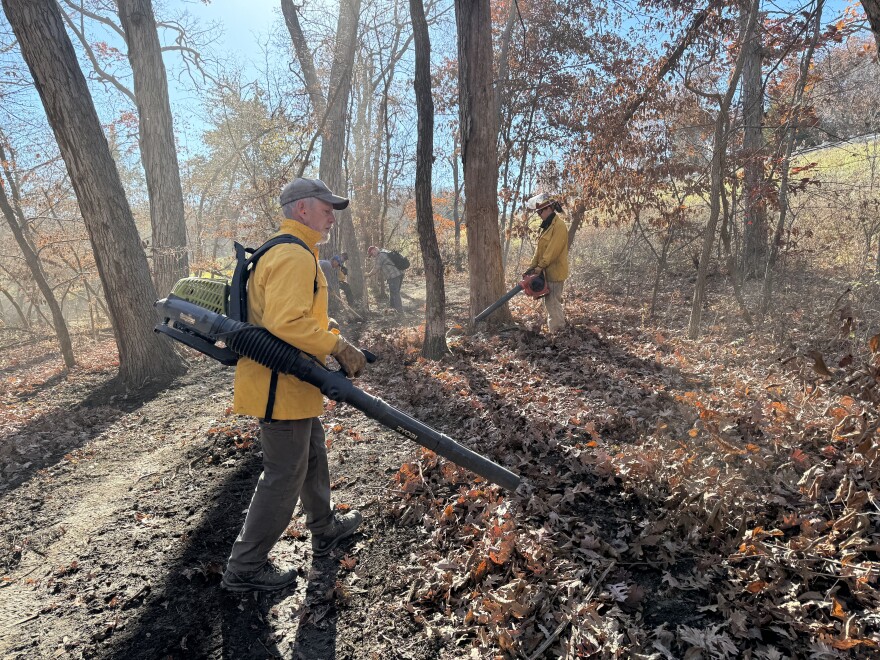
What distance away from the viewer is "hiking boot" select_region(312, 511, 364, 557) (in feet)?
11.8

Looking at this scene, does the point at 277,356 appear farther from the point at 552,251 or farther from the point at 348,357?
the point at 552,251

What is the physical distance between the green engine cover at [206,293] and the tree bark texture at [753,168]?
26.8 ft

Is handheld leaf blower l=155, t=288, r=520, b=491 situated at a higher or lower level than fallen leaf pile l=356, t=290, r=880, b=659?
higher

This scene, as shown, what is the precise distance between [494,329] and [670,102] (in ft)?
19.0

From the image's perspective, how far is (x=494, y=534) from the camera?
3.22 meters

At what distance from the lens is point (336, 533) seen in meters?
3.66

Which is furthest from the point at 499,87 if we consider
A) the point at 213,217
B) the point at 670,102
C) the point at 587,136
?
the point at 213,217

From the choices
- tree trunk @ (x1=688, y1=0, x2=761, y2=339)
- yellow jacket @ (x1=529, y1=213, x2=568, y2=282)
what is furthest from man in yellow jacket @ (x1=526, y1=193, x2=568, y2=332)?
tree trunk @ (x1=688, y1=0, x2=761, y2=339)

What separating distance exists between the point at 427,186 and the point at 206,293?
4818mm

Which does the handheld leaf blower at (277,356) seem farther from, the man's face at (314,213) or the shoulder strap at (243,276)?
the man's face at (314,213)

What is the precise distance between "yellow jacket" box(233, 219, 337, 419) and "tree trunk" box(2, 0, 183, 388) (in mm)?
6056

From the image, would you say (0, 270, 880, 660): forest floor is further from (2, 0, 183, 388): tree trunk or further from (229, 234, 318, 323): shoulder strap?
(2, 0, 183, 388): tree trunk

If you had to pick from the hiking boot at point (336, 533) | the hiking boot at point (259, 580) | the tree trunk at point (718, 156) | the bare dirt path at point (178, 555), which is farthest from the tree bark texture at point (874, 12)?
the hiking boot at point (259, 580)

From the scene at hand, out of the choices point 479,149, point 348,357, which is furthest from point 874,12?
point 479,149
